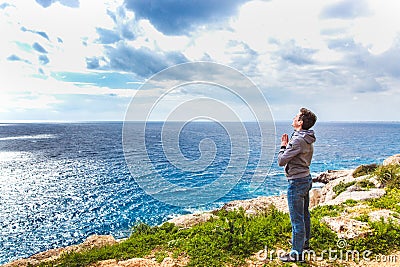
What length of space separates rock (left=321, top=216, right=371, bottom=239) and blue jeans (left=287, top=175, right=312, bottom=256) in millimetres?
2099

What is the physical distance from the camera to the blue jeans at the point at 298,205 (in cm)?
585

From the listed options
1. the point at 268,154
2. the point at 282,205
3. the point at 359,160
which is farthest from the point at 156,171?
the point at 359,160

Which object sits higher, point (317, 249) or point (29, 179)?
point (317, 249)

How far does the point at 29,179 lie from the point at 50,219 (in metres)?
20.2

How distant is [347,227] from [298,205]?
10.7 ft

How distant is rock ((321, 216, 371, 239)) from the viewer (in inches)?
298

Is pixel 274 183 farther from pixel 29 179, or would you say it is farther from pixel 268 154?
pixel 29 179

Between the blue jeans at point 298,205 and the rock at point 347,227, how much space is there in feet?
6.89

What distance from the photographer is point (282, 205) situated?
27797 mm

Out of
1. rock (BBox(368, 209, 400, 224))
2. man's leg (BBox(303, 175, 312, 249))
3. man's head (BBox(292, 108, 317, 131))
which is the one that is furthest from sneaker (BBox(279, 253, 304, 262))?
rock (BBox(368, 209, 400, 224))

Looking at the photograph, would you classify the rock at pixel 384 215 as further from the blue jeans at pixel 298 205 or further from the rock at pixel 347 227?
the blue jeans at pixel 298 205

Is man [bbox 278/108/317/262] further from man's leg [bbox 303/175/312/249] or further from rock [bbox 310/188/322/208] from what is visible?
rock [bbox 310/188/322/208]

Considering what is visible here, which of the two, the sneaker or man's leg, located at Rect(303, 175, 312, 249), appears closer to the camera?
man's leg, located at Rect(303, 175, 312, 249)

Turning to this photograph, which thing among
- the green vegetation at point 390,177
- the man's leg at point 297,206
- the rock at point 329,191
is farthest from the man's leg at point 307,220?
the rock at point 329,191
